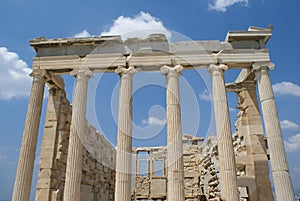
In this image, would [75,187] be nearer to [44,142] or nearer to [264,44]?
[44,142]

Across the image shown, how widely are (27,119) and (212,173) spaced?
1238 cm

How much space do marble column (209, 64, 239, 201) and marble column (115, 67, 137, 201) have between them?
13.4 ft

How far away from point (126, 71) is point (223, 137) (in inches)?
224

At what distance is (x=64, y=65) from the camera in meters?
14.0

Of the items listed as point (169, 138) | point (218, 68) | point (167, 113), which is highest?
point (218, 68)

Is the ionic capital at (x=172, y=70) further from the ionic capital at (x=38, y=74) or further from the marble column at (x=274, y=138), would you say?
the ionic capital at (x=38, y=74)

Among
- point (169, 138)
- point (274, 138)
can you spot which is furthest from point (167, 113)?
point (274, 138)

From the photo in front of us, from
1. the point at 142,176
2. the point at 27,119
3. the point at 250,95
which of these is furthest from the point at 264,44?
the point at 142,176

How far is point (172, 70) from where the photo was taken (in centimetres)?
1351

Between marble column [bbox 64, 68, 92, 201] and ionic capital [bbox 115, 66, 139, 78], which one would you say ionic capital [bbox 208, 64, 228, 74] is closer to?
ionic capital [bbox 115, 66, 139, 78]

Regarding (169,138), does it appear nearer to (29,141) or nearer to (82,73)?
(82,73)

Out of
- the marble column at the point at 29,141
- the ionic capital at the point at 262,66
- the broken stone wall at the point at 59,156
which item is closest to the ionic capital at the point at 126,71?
the broken stone wall at the point at 59,156

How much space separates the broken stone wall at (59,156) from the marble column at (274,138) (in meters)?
8.89

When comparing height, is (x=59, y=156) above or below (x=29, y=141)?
below
